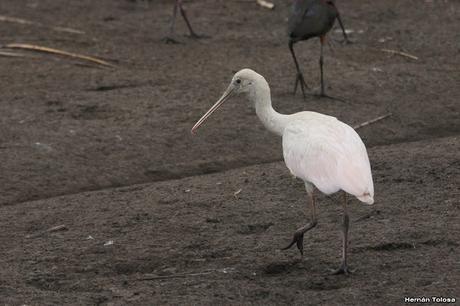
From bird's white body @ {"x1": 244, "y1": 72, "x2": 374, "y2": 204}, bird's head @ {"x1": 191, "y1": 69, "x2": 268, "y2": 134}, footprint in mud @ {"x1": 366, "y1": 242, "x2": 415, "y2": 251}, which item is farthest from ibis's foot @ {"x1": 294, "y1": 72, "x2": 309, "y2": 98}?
footprint in mud @ {"x1": 366, "y1": 242, "x2": 415, "y2": 251}

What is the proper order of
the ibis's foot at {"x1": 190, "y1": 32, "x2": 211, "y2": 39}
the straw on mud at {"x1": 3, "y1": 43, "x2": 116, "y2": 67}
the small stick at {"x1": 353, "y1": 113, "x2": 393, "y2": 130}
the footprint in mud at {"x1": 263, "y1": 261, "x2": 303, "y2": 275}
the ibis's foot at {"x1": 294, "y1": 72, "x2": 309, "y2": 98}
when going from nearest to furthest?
the footprint in mud at {"x1": 263, "y1": 261, "x2": 303, "y2": 275} → the small stick at {"x1": 353, "y1": 113, "x2": 393, "y2": 130} → the ibis's foot at {"x1": 294, "y1": 72, "x2": 309, "y2": 98} → the straw on mud at {"x1": 3, "y1": 43, "x2": 116, "y2": 67} → the ibis's foot at {"x1": 190, "y1": 32, "x2": 211, "y2": 39}

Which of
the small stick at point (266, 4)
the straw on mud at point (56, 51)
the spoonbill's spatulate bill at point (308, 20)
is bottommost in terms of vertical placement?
the small stick at point (266, 4)

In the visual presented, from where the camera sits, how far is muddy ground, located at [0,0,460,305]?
255 inches

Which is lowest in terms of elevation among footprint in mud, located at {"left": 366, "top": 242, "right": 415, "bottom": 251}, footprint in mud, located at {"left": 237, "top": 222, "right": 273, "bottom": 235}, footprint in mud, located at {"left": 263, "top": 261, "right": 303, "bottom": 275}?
footprint in mud, located at {"left": 237, "top": 222, "right": 273, "bottom": 235}

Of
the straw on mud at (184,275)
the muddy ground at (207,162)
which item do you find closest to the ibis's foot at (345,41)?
the muddy ground at (207,162)

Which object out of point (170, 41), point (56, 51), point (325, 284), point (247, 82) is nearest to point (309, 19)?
point (170, 41)

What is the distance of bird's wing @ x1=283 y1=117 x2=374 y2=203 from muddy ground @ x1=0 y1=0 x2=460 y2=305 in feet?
1.82

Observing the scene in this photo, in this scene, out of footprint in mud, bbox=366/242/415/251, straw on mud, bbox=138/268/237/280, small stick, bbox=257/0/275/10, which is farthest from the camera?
small stick, bbox=257/0/275/10

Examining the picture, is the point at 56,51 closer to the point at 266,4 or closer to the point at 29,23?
the point at 29,23

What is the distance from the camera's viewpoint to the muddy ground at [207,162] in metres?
6.48

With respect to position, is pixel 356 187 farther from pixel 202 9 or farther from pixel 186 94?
pixel 202 9

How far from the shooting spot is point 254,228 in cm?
738

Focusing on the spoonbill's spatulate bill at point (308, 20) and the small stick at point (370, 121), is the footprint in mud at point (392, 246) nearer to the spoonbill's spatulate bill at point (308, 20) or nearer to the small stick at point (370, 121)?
the small stick at point (370, 121)

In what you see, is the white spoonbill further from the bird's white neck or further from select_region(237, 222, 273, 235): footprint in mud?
select_region(237, 222, 273, 235): footprint in mud
